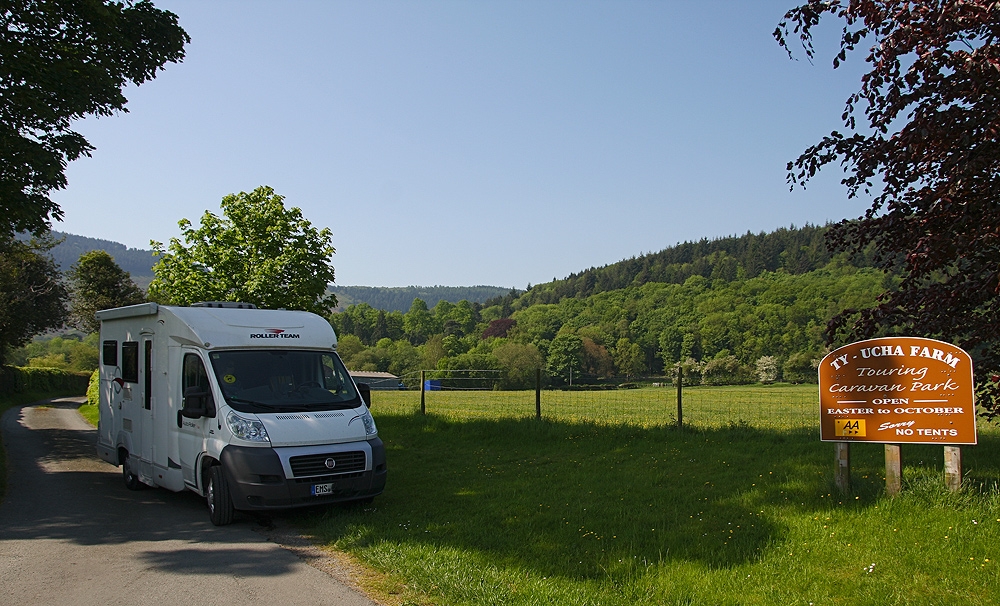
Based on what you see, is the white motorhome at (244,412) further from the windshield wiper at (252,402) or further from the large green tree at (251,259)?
the large green tree at (251,259)

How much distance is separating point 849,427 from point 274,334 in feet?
23.5

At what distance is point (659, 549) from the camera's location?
6219mm

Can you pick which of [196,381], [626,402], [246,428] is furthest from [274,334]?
[626,402]

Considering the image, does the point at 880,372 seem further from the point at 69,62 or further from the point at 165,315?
the point at 69,62

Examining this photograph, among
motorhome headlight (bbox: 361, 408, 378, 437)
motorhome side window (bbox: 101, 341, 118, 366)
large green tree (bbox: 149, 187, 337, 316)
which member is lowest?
motorhome headlight (bbox: 361, 408, 378, 437)

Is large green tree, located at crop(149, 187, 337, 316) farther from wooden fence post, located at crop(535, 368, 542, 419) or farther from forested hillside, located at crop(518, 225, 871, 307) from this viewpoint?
forested hillside, located at crop(518, 225, 871, 307)

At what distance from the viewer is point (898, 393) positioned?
23.8 feet

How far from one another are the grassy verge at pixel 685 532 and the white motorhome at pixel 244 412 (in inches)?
26.9

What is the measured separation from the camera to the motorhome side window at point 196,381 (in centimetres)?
839

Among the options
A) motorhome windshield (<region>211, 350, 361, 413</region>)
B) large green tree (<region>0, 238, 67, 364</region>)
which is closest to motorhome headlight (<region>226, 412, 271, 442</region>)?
motorhome windshield (<region>211, 350, 361, 413</region>)

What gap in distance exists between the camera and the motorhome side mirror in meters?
8.37

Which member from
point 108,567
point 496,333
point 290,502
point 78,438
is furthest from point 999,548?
point 496,333

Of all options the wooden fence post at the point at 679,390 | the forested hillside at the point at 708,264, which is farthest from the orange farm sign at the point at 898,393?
the forested hillside at the point at 708,264

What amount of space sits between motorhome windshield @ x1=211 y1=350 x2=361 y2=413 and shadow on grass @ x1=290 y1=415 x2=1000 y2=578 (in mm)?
1391
